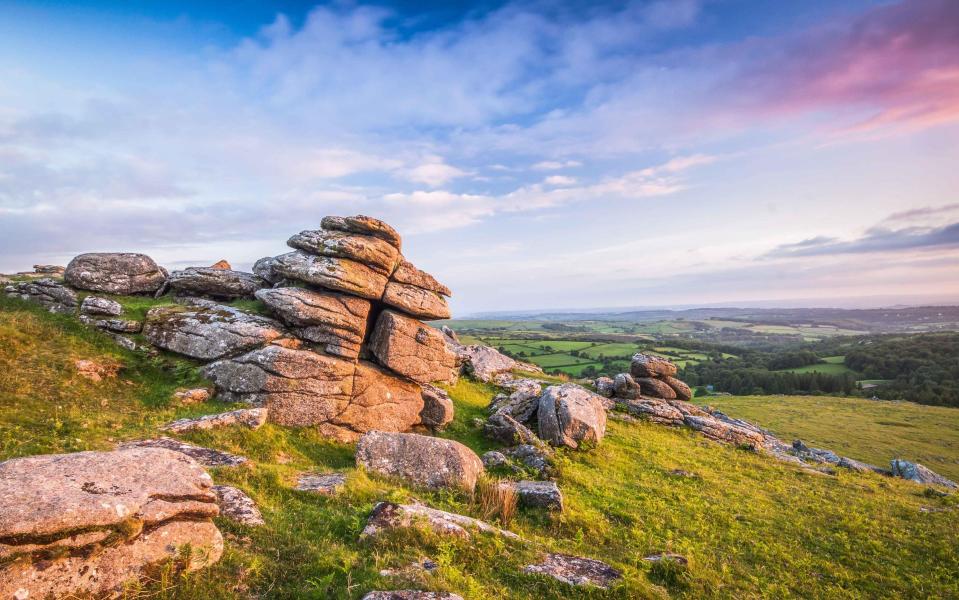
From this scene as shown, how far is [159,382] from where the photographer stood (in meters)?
20.9

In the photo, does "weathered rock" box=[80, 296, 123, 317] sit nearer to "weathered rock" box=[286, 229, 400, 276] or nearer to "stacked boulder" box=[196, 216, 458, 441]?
"stacked boulder" box=[196, 216, 458, 441]

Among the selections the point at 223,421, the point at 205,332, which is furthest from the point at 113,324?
the point at 223,421

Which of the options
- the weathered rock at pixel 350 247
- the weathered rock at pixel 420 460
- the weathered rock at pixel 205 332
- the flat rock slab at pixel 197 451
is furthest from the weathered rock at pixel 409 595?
the weathered rock at pixel 350 247

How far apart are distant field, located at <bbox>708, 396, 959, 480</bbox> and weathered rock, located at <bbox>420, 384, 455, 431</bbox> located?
142ft

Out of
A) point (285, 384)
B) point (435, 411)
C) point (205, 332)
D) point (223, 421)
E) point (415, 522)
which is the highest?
point (205, 332)

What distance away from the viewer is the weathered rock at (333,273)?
24.3 m

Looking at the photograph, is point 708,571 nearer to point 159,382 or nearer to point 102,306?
point 159,382

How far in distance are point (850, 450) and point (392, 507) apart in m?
53.8

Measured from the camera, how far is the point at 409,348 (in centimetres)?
2609

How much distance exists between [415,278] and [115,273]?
19507 millimetres

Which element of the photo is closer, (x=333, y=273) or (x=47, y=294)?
(x=47, y=294)

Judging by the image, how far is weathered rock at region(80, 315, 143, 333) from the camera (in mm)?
22531

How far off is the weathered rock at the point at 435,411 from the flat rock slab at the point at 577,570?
15.6m

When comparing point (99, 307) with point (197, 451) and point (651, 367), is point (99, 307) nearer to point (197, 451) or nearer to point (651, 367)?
point (197, 451)
